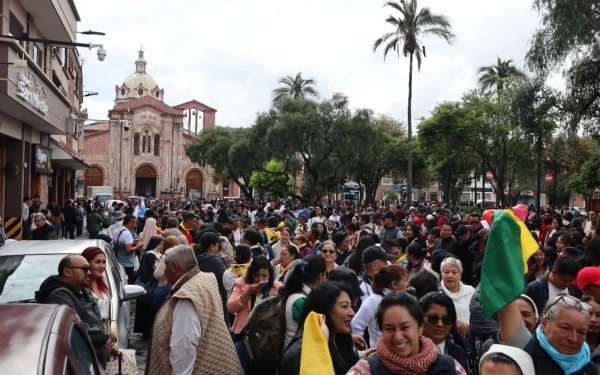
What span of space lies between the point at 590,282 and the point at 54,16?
1887 centimetres

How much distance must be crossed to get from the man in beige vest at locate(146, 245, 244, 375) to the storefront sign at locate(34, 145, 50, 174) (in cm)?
1996

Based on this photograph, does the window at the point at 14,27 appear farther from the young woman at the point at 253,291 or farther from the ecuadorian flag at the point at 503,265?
the ecuadorian flag at the point at 503,265

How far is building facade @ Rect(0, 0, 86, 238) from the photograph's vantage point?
15.7 m

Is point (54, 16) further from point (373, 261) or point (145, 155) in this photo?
point (145, 155)

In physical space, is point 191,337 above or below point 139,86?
A: below

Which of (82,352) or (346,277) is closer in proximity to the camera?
(82,352)

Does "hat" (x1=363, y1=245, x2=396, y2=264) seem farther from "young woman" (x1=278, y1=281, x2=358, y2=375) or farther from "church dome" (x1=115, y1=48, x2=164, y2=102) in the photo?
"church dome" (x1=115, y1=48, x2=164, y2=102)

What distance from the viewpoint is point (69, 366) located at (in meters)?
3.18

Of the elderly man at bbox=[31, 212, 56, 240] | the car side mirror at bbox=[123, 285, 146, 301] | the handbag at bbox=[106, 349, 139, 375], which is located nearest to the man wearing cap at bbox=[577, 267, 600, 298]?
the handbag at bbox=[106, 349, 139, 375]

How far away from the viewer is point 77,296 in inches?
197

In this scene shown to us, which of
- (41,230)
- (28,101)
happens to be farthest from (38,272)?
(28,101)

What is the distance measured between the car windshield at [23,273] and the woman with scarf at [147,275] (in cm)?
262

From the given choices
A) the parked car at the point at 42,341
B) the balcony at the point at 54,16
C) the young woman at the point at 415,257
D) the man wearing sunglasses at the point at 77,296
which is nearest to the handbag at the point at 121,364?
the man wearing sunglasses at the point at 77,296

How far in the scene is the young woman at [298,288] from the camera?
4.61 meters
